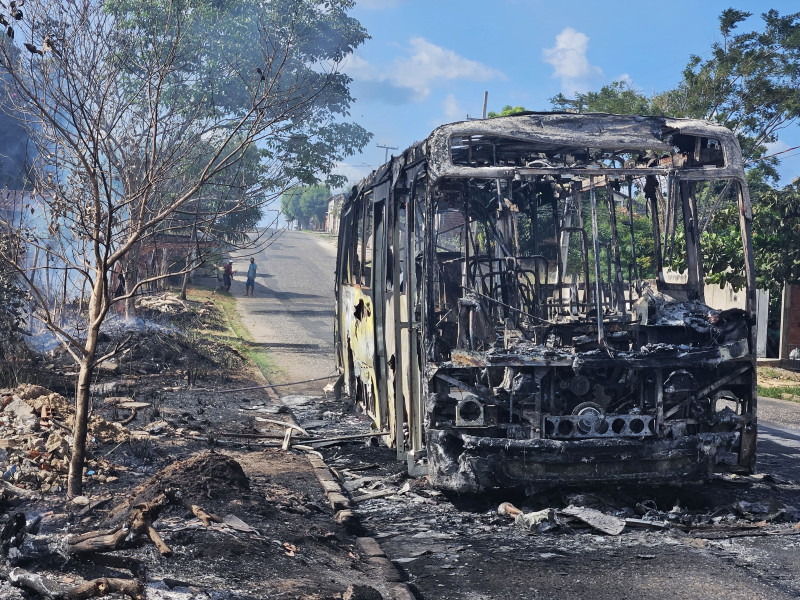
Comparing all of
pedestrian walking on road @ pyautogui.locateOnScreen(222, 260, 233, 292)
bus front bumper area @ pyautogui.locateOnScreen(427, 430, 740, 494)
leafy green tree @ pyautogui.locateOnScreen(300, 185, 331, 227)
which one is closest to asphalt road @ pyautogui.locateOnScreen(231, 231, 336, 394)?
pedestrian walking on road @ pyautogui.locateOnScreen(222, 260, 233, 292)

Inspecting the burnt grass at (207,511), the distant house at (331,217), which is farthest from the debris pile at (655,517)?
the distant house at (331,217)

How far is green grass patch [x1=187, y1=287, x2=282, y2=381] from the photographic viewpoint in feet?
56.3

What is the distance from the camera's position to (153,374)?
1420cm

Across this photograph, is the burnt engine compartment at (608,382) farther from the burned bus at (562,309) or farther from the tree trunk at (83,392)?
the tree trunk at (83,392)

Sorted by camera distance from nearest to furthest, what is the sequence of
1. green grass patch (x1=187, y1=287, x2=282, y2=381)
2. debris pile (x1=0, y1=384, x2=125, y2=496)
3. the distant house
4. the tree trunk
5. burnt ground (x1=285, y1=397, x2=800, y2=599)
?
burnt ground (x1=285, y1=397, x2=800, y2=599), the tree trunk, debris pile (x1=0, y1=384, x2=125, y2=496), green grass patch (x1=187, y1=287, x2=282, y2=381), the distant house

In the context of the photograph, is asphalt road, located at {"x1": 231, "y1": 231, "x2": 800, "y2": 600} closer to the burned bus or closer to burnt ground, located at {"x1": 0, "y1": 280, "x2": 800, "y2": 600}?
burnt ground, located at {"x1": 0, "y1": 280, "x2": 800, "y2": 600}

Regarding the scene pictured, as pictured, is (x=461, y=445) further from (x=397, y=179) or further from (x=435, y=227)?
(x=397, y=179)

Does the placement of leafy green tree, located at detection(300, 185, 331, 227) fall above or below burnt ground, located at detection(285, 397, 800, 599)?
above

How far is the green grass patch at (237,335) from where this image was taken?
17172mm

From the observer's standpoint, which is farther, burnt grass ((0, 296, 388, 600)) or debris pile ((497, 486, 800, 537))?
debris pile ((497, 486, 800, 537))

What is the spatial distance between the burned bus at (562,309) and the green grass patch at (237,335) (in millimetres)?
8450

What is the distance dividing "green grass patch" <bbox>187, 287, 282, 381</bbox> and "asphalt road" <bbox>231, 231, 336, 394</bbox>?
18 cm

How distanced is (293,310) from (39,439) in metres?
23.4

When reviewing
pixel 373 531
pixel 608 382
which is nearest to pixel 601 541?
pixel 608 382
